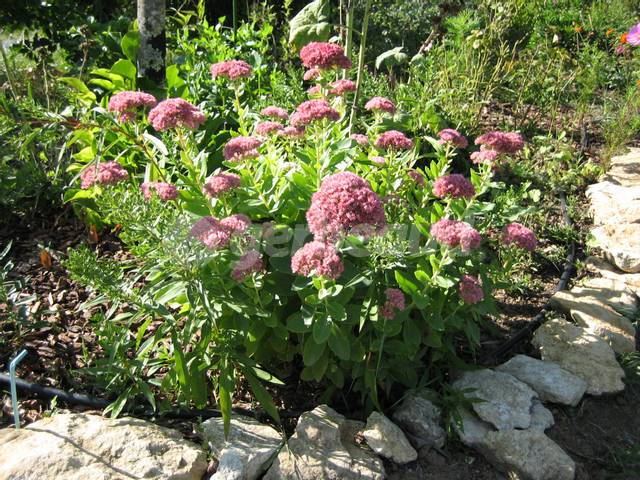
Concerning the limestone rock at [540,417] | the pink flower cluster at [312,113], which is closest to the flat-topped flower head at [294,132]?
the pink flower cluster at [312,113]

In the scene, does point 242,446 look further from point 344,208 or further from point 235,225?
point 344,208

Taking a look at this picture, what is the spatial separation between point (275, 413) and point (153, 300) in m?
0.64

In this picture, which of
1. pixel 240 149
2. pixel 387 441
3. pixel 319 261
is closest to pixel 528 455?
pixel 387 441

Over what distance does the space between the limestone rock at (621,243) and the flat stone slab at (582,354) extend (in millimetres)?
949

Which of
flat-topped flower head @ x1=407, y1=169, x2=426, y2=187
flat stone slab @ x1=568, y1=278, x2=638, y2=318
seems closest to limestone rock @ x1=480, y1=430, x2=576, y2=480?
flat-topped flower head @ x1=407, y1=169, x2=426, y2=187

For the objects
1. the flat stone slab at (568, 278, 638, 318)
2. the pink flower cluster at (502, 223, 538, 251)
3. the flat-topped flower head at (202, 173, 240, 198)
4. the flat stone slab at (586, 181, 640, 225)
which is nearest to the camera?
the flat-topped flower head at (202, 173, 240, 198)

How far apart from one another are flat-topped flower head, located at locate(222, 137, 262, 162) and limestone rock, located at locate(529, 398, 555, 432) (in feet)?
5.40

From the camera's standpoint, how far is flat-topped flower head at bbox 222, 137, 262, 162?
88.0 inches

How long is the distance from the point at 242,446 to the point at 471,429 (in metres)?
0.95

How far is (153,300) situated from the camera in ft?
7.00

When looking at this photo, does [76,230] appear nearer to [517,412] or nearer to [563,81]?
[517,412]

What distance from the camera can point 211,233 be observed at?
6.21ft

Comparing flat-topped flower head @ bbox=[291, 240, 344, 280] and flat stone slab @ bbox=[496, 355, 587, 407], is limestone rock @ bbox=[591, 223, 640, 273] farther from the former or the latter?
flat-topped flower head @ bbox=[291, 240, 344, 280]

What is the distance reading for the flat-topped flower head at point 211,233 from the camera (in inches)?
73.4
